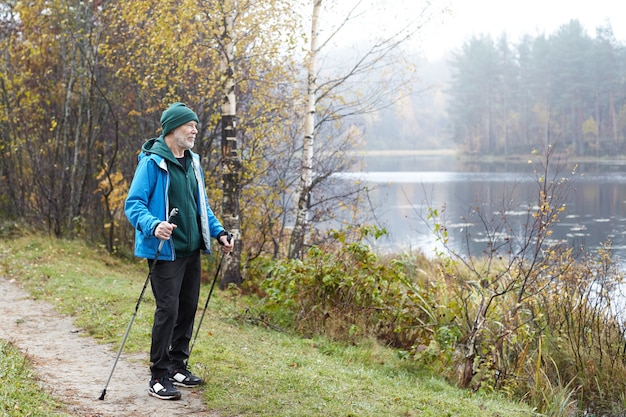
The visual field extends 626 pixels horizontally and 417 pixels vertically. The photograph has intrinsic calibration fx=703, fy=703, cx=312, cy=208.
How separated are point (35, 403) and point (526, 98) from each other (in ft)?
198

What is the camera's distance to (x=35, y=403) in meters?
4.17

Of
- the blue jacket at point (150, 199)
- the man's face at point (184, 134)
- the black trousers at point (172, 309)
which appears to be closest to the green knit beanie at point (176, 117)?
the man's face at point (184, 134)

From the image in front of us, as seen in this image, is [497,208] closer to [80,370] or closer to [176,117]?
[80,370]

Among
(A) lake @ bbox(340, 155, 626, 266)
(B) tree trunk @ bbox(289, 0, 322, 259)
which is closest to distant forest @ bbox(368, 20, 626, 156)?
(A) lake @ bbox(340, 155, 626, 266)

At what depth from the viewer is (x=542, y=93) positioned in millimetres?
57469

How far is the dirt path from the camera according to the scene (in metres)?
4.42

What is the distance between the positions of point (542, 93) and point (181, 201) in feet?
188

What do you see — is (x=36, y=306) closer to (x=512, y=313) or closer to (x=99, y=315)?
(x=99, y=315)

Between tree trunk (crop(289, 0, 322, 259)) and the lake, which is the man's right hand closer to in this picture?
the lake

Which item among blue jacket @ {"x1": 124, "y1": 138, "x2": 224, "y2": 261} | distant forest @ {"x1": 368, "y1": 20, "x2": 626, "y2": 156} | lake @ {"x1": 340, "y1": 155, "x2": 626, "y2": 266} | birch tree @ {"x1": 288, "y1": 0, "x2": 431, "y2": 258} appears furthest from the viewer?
distant forest @ {"x1": 368, "y1": 20, "x2": 626, "y2": 156}

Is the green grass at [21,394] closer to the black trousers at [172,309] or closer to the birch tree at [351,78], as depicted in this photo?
the black trousers at [172,309]

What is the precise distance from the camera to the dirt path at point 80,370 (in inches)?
174

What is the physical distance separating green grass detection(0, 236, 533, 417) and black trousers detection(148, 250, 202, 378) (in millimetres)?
369

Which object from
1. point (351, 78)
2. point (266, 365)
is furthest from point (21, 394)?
point (351, 78)
